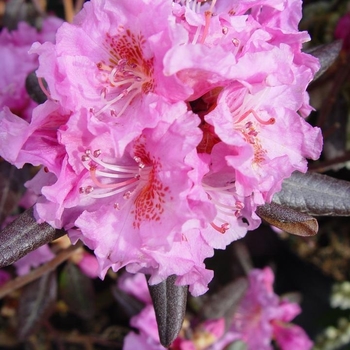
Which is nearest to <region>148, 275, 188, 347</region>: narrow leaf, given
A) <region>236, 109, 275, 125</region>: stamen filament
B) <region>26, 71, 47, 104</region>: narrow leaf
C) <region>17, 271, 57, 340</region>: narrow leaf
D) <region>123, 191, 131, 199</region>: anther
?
<region>123, 191, 131, 199</region>: anther

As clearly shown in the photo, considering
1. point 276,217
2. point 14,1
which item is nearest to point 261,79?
point 276,217

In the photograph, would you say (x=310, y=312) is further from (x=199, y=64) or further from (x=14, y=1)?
(x=199, y=64)

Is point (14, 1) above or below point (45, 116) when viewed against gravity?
below

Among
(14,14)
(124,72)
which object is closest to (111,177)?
(124,72)

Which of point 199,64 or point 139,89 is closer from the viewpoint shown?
point 199,64

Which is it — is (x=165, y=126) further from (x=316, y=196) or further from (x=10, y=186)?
(x=10, y=186)

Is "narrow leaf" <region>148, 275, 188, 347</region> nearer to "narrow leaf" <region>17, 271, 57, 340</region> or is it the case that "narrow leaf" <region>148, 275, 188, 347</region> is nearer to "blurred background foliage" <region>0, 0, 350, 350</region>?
"blurred background foliage" <region>0, 0, 350, 350</region>
